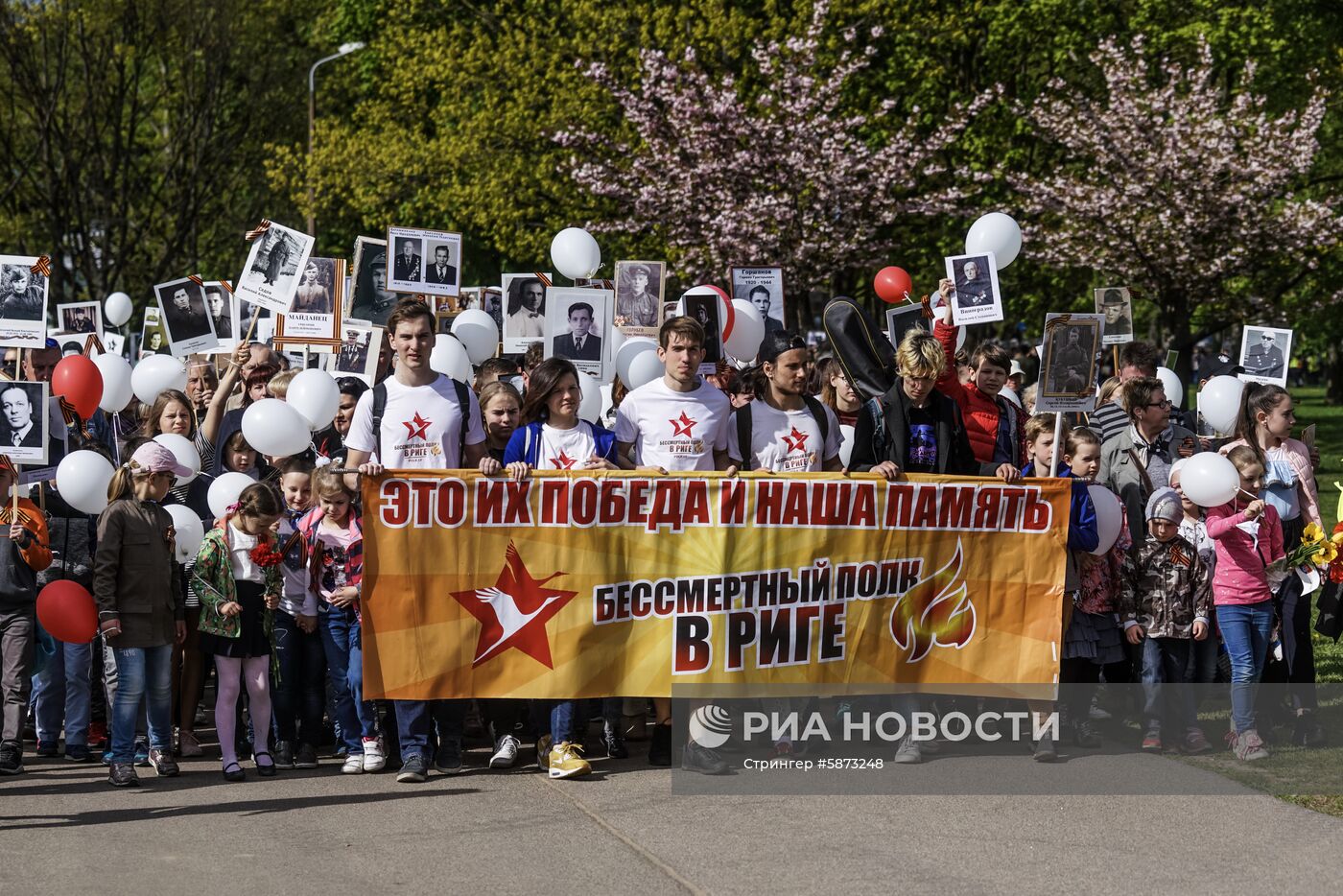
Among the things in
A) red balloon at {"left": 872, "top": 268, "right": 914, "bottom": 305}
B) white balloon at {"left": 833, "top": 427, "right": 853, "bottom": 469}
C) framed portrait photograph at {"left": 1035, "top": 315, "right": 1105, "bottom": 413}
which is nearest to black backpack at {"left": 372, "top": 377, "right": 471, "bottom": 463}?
white balloon at {"left": 833, "top": 427, "right": 853, "bottom": 469}

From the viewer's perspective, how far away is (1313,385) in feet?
261

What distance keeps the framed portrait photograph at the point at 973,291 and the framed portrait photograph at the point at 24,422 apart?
459 centimetres

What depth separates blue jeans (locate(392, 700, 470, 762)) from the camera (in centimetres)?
788

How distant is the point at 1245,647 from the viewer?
842 centimetres

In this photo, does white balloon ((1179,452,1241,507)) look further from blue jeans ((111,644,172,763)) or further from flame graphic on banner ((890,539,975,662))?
blue jeans ((111,644,172,763))

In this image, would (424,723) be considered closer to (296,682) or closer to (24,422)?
(296,682)

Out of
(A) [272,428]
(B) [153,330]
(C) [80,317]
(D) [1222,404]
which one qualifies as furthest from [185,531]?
(B) [153,330]

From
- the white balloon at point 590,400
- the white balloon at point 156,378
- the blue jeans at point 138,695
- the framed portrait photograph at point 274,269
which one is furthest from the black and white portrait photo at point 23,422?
the framed portrait photograph at point 274,269

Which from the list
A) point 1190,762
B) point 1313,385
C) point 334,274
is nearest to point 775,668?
point 1190,762

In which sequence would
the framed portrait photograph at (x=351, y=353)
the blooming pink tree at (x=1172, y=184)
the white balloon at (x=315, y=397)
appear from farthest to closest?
the blooming pink tree at (x=1172, y=184) < the framed portrait photograph at (x=351, y=353) < the white balloon at (x=315, y=397)

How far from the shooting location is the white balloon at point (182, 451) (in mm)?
8570

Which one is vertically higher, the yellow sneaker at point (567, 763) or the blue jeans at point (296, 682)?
the blue jeans at point (296, 682)

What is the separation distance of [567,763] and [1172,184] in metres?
22.1

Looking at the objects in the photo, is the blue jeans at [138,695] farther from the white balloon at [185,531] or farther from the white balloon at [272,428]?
the white balloon at [272,428]
